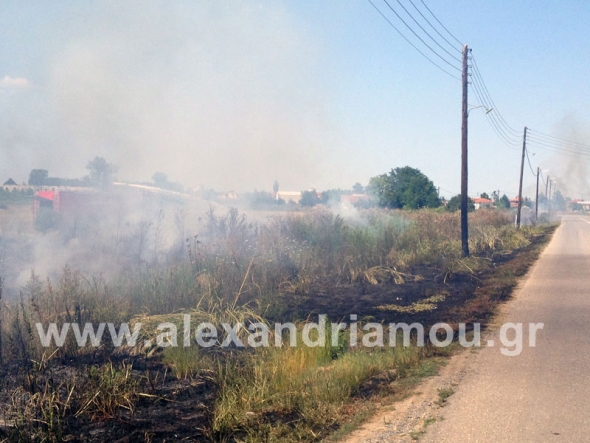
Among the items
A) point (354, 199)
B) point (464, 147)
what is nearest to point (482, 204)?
point (354, 199)

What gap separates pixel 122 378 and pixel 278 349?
1885mm

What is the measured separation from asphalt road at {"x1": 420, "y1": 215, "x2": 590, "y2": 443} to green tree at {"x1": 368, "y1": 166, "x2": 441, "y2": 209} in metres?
28.4

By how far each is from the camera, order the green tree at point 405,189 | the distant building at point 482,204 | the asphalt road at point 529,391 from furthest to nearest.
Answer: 1. the distant building at point 482,204
2. the green tree at point 405,189
3. the asphalt road at point 529,391

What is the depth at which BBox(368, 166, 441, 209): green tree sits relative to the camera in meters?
37.6

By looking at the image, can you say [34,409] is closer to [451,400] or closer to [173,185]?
[451,400]

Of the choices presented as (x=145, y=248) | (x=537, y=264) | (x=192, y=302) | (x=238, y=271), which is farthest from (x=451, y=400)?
(x=537, y=264)

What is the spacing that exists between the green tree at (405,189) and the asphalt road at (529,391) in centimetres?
2843

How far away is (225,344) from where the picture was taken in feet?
21.6

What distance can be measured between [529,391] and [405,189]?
35.5 metres

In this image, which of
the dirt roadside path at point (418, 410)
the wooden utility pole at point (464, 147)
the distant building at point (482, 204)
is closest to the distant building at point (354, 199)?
the wooden utility pole at point (464, 147)

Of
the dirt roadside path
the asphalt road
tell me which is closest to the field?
the dirt roadside path

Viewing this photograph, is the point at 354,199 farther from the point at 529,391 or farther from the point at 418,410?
the point at 418,410

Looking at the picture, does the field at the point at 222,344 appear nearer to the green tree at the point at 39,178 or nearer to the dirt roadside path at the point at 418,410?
the dirt roadside path at the point at 418,410

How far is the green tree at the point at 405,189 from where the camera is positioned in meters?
37.6
